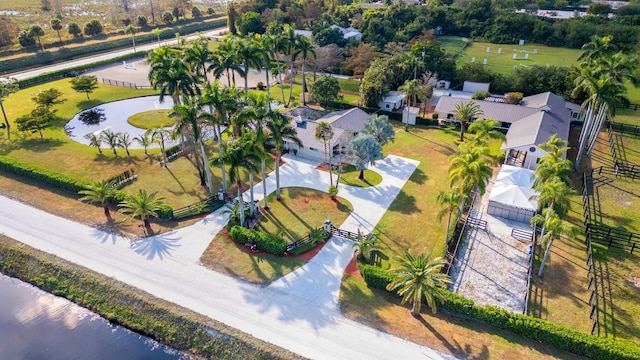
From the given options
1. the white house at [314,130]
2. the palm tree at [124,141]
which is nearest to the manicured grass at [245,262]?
the white house at [314,130]

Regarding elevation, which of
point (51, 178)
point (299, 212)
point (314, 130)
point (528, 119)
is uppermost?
point (528, 119)

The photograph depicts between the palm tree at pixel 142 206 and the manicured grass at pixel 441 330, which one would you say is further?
the palm tree at pixel 142 206

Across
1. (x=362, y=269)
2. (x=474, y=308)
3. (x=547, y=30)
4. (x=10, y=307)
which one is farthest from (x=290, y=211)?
(x=547, y=30)

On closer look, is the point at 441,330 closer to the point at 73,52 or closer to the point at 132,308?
the point at 132,308

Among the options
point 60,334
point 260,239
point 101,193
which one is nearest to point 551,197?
point 260,239

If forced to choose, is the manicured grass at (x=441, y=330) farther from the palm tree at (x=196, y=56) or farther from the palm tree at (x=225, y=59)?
the palm tree at (x=196, y=56)

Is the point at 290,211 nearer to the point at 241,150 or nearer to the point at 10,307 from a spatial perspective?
the point at 241,150
